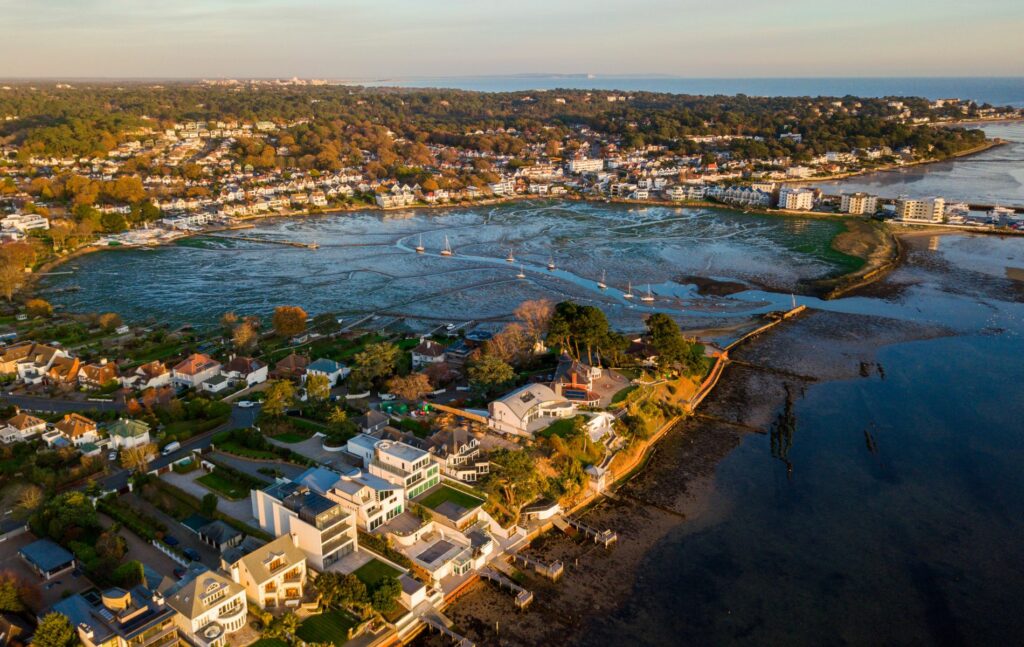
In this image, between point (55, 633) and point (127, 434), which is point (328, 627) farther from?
point (127, 434)

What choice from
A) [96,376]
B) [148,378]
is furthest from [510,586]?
[96,376]

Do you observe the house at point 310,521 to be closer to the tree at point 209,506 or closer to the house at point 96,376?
the tree at point 209,506

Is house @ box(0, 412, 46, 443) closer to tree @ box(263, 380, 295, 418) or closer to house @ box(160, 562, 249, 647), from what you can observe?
Answer: tree @ box(263, 380, 295, 418)

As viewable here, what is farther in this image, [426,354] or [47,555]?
[426,354]

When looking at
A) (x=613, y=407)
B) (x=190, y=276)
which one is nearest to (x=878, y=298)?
(x=613, y=407)

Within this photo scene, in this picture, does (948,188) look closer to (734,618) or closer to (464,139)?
(464,139)

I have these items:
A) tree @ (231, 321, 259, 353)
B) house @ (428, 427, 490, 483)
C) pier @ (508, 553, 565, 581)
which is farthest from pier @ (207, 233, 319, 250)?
pier @ (508, 553, 565, 581)
